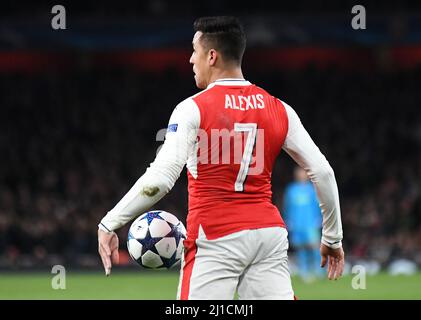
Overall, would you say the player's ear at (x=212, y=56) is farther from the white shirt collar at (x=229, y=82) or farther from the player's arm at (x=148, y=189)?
the player's arm at (x=148, y=189)

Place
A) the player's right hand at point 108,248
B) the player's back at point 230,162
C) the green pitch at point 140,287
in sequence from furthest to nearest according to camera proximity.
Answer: the green pitch at point 140,287 < the player's back at point 230,162 < the player's right hand at point 108,248

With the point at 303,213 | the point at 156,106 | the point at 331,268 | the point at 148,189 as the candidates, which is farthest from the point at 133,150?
the point at 148,189

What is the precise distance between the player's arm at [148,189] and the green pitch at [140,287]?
6.56 m

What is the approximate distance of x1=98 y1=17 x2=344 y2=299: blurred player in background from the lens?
15.0 ft

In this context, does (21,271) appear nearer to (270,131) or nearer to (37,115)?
(37,115)

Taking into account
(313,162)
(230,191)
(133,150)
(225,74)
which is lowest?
(133,150)

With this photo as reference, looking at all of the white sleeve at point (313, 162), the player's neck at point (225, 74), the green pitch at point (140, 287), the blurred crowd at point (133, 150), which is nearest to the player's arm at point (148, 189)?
the player's neck at point (225, 74)

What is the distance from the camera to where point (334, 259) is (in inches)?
202

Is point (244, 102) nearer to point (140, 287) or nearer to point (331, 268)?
point (331, 268)

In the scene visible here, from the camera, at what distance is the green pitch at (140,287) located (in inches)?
448

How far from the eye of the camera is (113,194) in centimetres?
1911

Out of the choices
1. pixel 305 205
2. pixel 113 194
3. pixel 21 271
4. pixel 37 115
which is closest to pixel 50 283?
pixel 21 271

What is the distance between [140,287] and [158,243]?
816 centimetres

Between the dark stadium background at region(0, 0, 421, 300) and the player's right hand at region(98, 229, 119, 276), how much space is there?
471 inches
